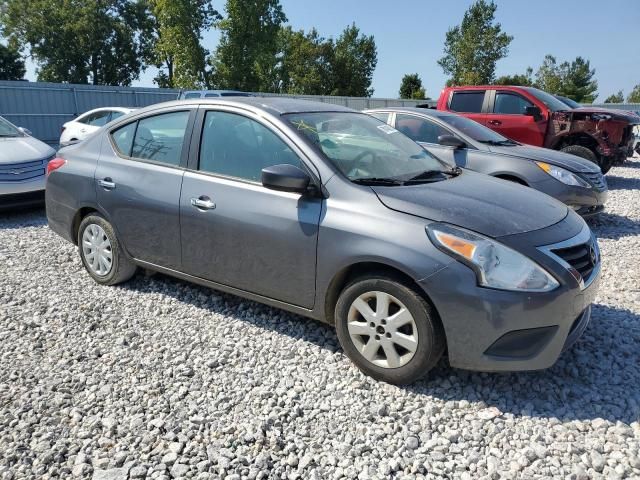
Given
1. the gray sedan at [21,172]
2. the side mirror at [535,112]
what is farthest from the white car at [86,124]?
the side mirror at [535,112]

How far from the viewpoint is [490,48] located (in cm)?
3634

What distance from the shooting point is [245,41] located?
111 ft

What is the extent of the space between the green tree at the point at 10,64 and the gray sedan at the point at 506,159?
1800 inches

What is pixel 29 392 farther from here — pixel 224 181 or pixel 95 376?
pixel 224 181

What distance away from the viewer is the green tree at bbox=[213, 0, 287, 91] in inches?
1284

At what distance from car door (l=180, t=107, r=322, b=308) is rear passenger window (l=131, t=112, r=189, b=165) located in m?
0.19

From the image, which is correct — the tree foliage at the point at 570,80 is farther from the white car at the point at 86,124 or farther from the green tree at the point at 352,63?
the white car at the point at 86,124

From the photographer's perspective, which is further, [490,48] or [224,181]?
[490,48]

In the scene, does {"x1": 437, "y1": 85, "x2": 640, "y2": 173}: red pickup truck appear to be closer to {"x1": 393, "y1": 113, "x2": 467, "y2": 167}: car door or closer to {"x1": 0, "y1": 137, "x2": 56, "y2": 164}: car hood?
{"x1": 393, "y1": 113, "x2": 467, "y2": 167}: car door

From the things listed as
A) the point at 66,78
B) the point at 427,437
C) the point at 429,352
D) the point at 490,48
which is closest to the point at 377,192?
the point at 429,352

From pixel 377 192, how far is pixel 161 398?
5.72 feet

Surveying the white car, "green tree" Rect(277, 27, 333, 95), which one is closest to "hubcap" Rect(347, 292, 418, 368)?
the white car

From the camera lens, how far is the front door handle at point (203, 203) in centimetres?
358

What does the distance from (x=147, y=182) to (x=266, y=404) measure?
6.65ft
